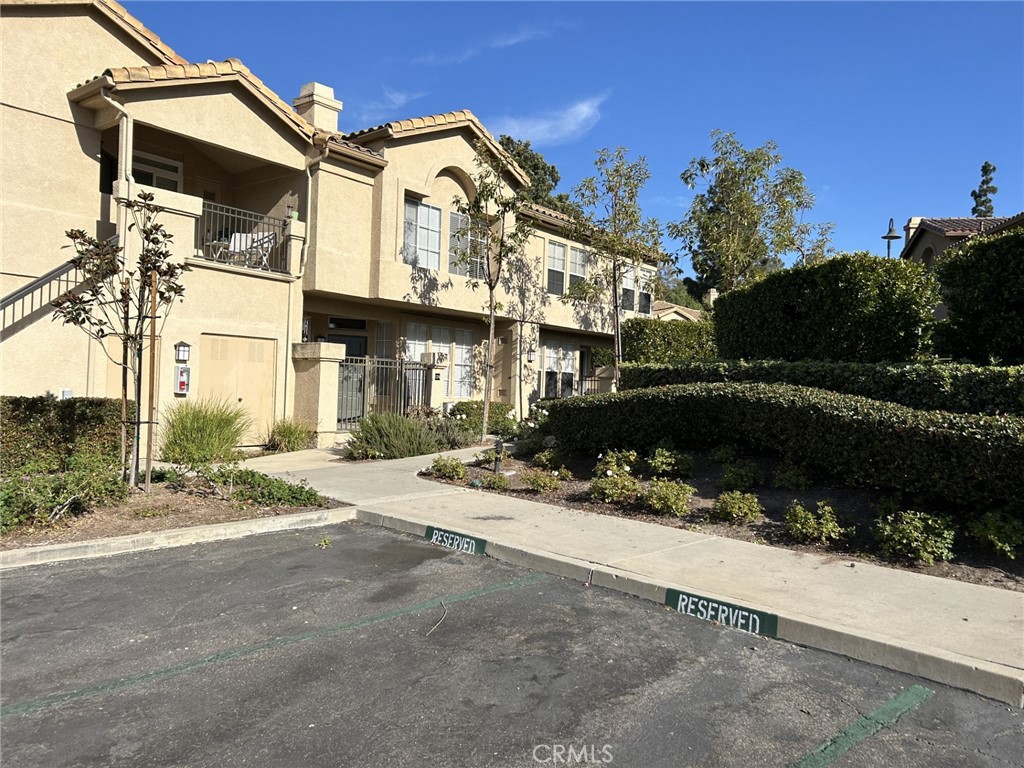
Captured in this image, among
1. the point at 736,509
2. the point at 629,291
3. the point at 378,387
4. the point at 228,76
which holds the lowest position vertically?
the point at 736,509

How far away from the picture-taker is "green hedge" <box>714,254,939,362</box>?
960 centimetres

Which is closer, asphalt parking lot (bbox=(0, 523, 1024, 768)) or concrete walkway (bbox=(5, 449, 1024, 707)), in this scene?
asphalt parking lot (bbox=(0, 523, 1024, 768))

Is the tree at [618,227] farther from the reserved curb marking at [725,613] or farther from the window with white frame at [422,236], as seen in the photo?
the reserved curb marking at [725,613]

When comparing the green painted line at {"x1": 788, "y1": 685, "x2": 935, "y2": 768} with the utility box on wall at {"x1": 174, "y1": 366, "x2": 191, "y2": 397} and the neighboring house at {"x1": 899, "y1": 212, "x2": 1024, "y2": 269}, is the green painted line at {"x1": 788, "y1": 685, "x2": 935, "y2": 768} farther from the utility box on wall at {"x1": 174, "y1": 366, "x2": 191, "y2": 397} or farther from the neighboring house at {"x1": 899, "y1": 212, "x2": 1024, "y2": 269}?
the neighboring house at {"x1": 899, "y1": 212, "x2": 1024, "y2": 269}

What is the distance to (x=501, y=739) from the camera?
11.1 feet

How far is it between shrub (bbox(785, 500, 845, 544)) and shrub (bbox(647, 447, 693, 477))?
2.31 metres

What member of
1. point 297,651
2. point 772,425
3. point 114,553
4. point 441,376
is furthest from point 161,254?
point 441,376

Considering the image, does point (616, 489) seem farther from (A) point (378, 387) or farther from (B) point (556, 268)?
(B) point (556, 268)

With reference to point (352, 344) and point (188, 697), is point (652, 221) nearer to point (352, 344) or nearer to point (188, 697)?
point (352, 344)

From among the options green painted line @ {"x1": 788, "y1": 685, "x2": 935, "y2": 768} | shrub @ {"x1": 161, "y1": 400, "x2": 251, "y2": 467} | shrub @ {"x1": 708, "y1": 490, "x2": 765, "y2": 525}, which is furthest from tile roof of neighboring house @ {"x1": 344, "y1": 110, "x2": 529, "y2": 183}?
green painted line @ {"x1": 788, "y1": 685, "x2": 935, "y2": 768}

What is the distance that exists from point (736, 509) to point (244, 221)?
1286 cm

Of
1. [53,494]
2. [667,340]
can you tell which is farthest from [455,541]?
[667,340]

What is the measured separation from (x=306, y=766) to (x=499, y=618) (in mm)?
2116

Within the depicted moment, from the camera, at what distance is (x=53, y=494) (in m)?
7.21
